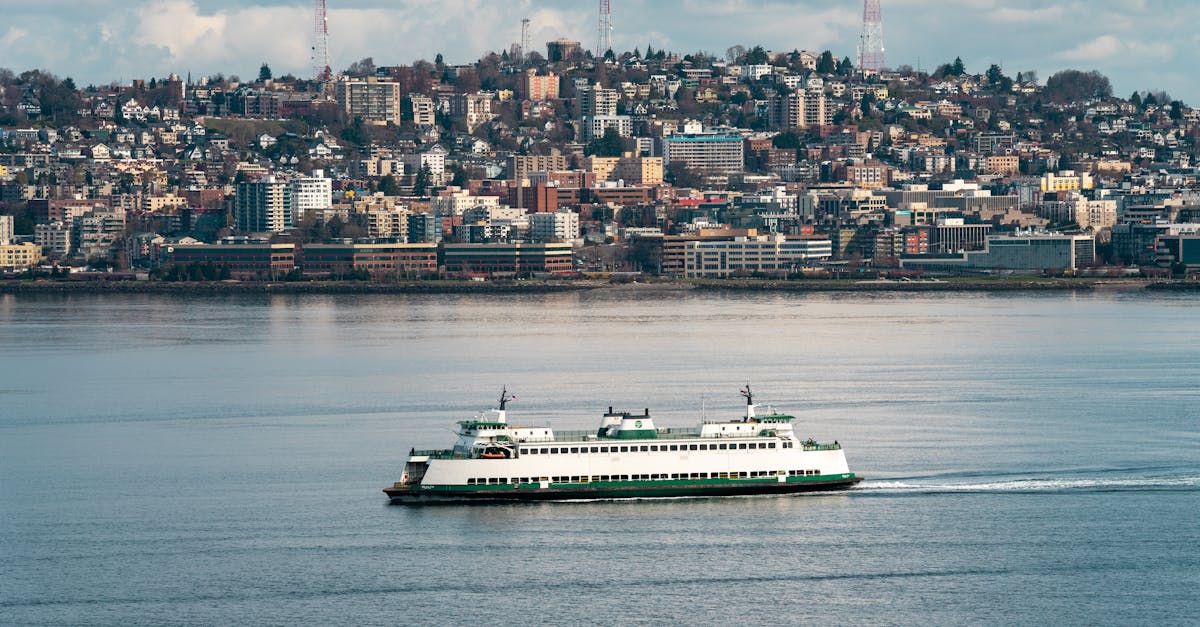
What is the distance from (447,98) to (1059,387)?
341 feet

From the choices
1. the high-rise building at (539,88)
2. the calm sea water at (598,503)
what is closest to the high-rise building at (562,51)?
the high-rise building at (539,88)

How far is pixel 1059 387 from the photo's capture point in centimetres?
3688

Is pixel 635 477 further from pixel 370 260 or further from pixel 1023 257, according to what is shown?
pixel 1023 257

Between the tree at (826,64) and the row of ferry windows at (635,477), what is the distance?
120652mm

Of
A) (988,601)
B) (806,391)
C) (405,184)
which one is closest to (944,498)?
(988,601)

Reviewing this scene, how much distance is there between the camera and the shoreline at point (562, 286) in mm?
76938

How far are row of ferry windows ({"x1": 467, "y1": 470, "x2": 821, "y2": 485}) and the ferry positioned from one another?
0.01 meters

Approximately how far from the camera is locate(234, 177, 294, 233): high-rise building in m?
97.7

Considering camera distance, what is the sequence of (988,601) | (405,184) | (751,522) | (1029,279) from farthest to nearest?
(405,184)
(1029,279)
(751,522)
(988,601)

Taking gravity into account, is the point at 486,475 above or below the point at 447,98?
below

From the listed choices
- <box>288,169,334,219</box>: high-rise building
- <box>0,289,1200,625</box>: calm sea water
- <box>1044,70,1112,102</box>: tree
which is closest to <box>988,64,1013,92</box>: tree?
<box>1044,70,1112,102</box>: tree

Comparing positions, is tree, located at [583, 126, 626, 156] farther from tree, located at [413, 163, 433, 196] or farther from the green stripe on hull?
the green stripe on hull

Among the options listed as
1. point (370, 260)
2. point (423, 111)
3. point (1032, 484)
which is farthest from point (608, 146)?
point (1032, 484)

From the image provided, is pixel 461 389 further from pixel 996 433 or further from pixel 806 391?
pixel 996 433
